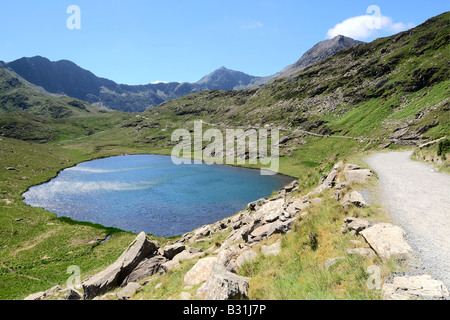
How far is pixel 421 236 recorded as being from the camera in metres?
10.9

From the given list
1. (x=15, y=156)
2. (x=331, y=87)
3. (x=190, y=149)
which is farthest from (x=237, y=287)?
(x=331, y=87)

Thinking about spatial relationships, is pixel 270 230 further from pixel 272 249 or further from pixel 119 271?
pixel 119 271

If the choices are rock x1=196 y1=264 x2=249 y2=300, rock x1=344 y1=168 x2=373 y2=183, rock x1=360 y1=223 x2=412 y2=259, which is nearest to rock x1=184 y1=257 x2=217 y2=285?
rock x1=196 y1=264 x2=249 y2=300

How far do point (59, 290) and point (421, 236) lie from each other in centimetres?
3221

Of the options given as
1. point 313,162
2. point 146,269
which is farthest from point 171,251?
point 313,162

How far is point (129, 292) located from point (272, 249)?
11075 millimetres

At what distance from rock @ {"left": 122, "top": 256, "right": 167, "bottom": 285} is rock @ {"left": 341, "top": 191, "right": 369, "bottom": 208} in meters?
15.6

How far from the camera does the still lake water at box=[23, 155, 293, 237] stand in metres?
54.4

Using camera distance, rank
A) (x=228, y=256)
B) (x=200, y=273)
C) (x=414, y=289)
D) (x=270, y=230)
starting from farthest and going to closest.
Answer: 1. (x=270, y=230)
2. (x=228, y=256)
3. (x=200, y=273)
4. (x=414, y=289)

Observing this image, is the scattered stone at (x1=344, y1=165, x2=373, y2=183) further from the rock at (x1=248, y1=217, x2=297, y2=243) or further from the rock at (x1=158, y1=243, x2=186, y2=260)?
the rock at (x1=158, y1=243, x2=186, y2=260)

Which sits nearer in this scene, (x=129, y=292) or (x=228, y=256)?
(x=228, y=256)

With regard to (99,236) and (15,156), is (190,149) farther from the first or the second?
(99,236)

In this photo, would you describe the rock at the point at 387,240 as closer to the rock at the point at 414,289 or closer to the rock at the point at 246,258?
the rock at the point at 414,289

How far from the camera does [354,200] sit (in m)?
14.7
